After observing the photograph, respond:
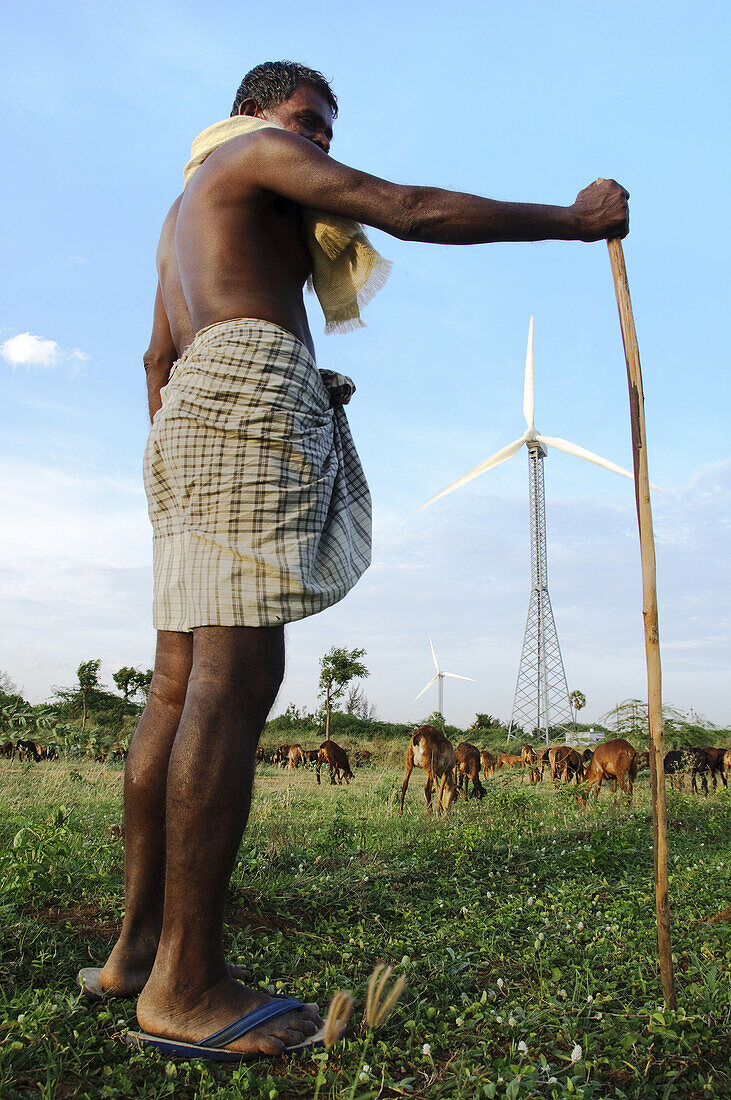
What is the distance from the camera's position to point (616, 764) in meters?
10.3

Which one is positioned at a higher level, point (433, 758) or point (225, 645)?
point (225, 645)

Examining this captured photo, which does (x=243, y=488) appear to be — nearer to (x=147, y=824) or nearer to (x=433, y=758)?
(x=147, y=824)

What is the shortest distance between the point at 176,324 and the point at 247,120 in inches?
25.6

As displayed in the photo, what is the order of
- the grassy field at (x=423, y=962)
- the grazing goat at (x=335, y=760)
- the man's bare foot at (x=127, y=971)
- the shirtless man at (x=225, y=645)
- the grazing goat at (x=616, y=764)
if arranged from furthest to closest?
the grazing goat at (x=335, y=760) < the grazing goat at (x=616, y=764) < the man's bare foot at (x=127, y=971) < the shirtless man at (x=225, y=645) < the grassy field at (x=423, y=962)

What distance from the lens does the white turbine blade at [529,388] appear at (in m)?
21.7

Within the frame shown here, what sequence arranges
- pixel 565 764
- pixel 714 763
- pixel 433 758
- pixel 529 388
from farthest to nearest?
pixel 529 388, pixel 565 764, pixel 714 763, pixel 433 758

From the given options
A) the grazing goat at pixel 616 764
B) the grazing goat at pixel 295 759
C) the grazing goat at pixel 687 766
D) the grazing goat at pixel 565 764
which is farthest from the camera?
the grazing goat at pixel 295 759

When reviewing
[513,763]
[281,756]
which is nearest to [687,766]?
[513,763]

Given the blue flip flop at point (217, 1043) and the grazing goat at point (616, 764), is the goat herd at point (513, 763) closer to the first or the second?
the grazing goat at point (616, 764)

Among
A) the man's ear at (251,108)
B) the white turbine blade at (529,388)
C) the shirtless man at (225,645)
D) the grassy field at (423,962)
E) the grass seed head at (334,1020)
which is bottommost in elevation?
the grassy field at (423,962)

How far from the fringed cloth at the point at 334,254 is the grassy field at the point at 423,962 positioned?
6.73 ft

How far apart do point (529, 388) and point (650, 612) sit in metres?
20.8

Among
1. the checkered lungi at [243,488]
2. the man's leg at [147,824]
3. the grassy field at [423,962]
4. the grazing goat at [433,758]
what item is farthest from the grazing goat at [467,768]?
the checkered lungi at [243,488]

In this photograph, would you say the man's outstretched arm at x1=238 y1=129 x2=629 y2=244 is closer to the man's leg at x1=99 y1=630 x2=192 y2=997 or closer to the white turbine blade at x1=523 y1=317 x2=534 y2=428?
the man's leg at x1=99 y1=630 x2=192 y2=997
